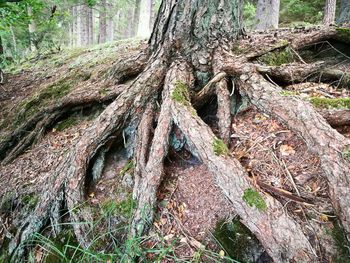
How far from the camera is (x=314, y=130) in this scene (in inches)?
81.3

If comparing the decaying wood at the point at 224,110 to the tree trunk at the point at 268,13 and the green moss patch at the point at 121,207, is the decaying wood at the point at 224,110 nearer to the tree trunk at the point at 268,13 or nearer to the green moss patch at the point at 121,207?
the green moss patch at the point at 121,207

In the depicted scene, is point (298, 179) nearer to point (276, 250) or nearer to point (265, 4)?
point (276, 250)

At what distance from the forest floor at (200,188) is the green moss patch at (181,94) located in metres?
0.36

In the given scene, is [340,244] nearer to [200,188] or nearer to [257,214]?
[257,214]

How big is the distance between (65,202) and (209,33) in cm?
247

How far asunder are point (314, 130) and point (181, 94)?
1296 millimetres

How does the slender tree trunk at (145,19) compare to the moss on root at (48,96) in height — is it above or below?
above

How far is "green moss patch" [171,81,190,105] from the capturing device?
271 centimetres

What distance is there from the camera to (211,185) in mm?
2502

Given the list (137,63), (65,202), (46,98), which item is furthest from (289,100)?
(46,98)

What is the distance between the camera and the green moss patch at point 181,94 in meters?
2.71

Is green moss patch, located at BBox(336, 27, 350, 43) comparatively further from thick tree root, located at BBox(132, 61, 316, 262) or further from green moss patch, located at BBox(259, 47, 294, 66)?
thick tree root, located at BBox(132, 61, 316, 262)

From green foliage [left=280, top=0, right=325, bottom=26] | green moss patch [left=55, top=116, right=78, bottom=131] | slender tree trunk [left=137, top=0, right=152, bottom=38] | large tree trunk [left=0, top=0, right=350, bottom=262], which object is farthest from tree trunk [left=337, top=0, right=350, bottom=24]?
slender tree trunk [left=137, top=0, right=152, bottom=38]

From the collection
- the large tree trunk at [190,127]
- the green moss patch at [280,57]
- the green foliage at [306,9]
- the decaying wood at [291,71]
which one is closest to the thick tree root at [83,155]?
the large tree trunk at [190,127]
